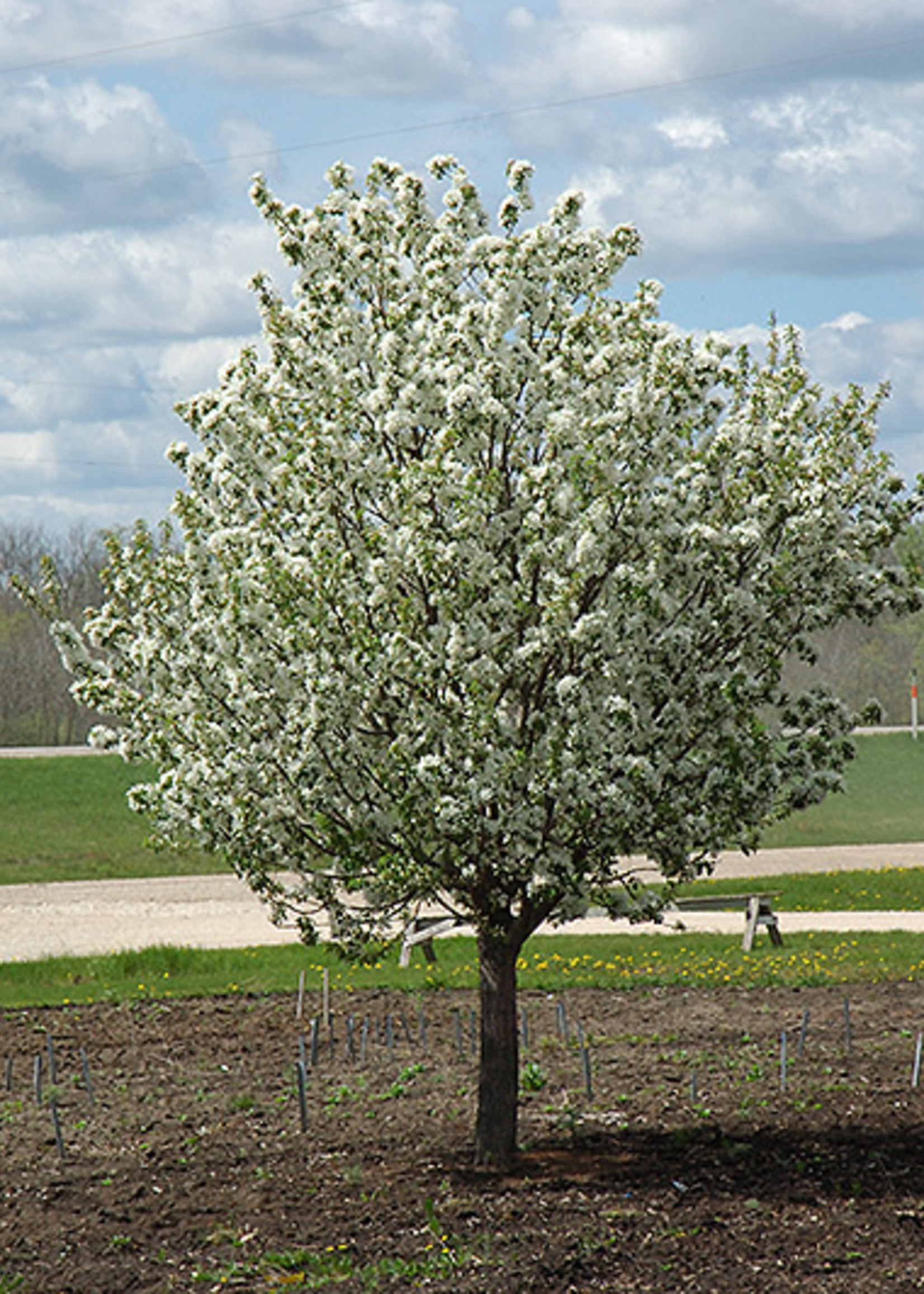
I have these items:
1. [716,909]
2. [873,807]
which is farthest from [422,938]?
[873,807]

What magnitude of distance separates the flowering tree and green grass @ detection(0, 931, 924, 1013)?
640cm

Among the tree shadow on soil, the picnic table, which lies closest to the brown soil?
the tree shadow on soil

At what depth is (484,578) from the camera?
7.80 meters

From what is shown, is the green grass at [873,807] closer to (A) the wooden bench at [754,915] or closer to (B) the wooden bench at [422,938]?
(A) the wooden bench at [754,915]

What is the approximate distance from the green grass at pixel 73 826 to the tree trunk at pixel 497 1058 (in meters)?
20.6

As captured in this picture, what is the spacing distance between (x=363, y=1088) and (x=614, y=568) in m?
5.04

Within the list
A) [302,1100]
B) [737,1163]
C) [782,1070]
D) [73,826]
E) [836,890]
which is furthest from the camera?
[73,826]

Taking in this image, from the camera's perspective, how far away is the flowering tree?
780cm

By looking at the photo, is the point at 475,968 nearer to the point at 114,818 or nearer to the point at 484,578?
the point at 484,578

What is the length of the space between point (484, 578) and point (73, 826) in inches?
1110

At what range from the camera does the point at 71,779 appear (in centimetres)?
3822

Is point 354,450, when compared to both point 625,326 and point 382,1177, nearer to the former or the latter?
point 625,326

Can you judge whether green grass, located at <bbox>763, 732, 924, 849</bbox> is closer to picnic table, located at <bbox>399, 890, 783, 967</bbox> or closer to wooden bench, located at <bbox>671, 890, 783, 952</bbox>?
picnic table, located at <bbox>399, 890, 783, 967</bbox>

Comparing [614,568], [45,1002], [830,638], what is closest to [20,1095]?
[45,1002]
